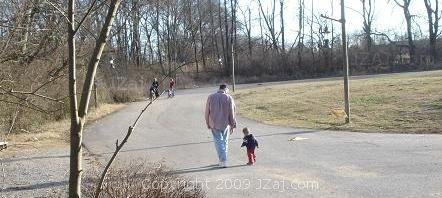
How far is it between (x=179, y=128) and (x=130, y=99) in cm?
2685

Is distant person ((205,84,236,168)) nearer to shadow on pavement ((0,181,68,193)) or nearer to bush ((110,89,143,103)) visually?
shadow on pavement ((0,181,68,193))

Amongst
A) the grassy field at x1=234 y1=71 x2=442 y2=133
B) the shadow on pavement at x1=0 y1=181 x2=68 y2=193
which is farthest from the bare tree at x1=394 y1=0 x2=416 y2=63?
the shadow on pavement at x1=0 y1=181 x2=68 y2=193

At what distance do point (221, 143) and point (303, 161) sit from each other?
186cm

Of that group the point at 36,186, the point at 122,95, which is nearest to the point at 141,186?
the point at 36,186

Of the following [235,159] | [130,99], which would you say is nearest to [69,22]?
[235,159]

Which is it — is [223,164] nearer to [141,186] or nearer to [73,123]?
[141,186]

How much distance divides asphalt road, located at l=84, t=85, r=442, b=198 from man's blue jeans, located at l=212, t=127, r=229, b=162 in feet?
1.03

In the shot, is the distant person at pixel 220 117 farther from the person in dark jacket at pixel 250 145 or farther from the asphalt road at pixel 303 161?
the asphalt road at pixel 303 161

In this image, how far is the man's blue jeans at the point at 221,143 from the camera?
11883 millimetres

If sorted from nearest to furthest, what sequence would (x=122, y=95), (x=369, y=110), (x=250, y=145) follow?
1. (x=250, y=145)
2. (x=369, y=110)
3. (x=122, y=95)

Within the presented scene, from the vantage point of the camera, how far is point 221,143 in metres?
12.0

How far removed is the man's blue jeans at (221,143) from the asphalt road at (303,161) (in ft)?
1.03

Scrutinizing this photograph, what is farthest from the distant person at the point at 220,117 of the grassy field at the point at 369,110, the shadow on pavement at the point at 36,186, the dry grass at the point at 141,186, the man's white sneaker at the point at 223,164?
the grassy field at the point at 369,110

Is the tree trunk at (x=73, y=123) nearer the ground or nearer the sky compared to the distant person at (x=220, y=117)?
nearer the sky
